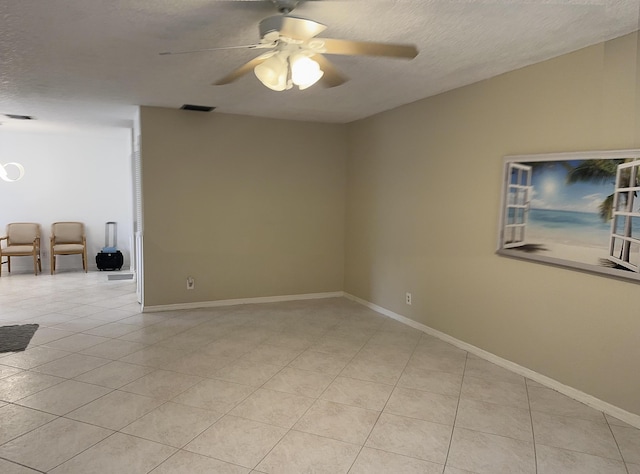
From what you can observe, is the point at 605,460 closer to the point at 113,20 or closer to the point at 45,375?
the point at 113,20

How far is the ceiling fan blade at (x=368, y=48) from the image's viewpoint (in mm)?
1963

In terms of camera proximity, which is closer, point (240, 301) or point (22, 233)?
point (240, 301)

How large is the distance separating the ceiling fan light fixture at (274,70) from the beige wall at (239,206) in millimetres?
2835

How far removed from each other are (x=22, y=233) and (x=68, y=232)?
2.18 feet

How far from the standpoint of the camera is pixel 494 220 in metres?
3.34

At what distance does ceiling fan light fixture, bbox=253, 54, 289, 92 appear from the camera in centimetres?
204

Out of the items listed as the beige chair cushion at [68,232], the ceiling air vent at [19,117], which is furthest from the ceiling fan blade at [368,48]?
the beige chair cushion at [68,232]

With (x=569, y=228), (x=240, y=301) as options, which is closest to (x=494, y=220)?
(x=569, y=228)

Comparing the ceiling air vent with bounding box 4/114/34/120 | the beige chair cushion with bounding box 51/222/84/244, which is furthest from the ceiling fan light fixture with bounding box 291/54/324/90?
the beige chair cushion with bounding box 51/222/84/244

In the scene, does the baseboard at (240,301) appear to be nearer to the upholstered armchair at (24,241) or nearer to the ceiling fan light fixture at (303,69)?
the upholstered armchair at (24,241)

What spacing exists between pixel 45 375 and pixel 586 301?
3.90m

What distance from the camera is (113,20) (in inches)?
85.4

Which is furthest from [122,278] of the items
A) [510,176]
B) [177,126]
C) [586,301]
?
[586,301]

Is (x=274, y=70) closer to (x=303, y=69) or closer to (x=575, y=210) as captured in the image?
(x=303, y=69)
